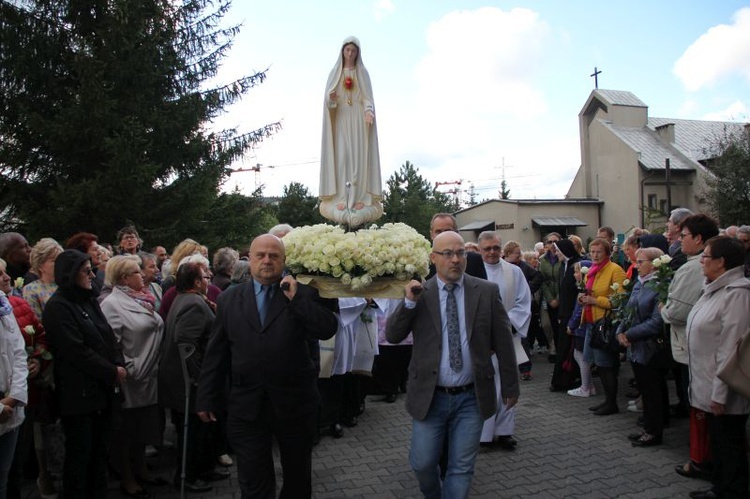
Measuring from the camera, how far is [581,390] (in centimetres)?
831

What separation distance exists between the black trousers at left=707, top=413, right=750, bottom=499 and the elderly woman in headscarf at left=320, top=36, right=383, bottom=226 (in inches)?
145

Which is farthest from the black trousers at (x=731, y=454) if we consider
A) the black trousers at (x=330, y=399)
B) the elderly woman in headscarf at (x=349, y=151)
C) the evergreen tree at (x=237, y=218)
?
the evergreen tree at (x=237, y=218)

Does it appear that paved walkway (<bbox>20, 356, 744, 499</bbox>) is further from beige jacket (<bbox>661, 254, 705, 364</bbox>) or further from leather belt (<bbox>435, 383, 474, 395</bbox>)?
leather belt (<bbox>435, 383, 474, 395</bbox>)

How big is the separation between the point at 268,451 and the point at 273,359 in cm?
68

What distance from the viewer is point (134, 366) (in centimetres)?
509

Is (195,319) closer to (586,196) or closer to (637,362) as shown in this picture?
(637,362)

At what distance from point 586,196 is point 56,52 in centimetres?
3545

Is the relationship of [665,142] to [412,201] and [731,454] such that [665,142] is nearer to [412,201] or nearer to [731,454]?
[412,201]

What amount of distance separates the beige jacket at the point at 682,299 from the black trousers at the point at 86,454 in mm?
5366

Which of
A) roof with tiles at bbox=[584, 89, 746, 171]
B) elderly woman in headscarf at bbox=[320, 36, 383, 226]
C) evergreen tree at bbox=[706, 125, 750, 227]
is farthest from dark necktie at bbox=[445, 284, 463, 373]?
roof with tiles at bbox=[584, 89, 746, 171]

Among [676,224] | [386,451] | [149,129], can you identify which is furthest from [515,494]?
[149,129]

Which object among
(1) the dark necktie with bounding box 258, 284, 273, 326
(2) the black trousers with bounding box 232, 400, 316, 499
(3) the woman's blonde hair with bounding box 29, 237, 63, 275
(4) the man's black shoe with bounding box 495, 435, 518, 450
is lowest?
(4) the man's black shoe with bounding box 495, 435, 518, 450

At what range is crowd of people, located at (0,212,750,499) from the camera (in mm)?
3785

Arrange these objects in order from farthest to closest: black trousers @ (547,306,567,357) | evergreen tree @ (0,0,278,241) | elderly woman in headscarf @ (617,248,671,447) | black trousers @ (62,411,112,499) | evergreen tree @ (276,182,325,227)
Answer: evergreen tree @ (276,182,325,227) → evergreen tree @ (0,0,278,241) → black trousers @ (547,306,567,357) → elderly woman in headscarf @ (617,248,671,447) → black trousers @ (62,411,112,499)
